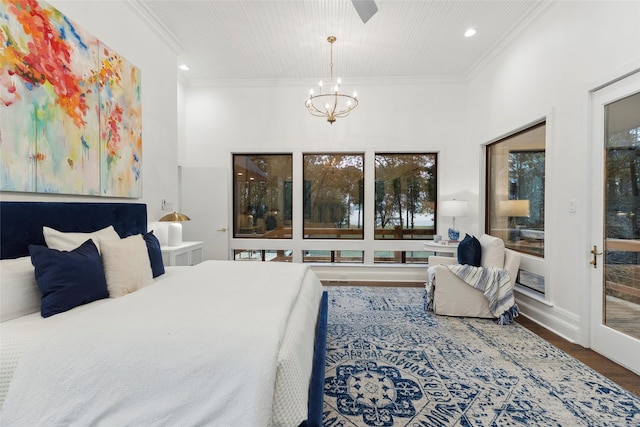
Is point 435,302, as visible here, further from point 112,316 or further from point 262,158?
point 262,158

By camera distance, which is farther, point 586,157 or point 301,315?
point 586,157

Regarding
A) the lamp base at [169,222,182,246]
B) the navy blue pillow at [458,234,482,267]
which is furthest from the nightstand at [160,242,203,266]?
the navy blue pillow at [458,234,482,267]

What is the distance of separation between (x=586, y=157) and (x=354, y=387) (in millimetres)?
2767

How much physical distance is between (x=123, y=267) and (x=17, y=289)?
1.73 ft

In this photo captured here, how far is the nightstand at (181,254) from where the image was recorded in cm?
315

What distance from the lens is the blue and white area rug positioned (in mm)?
1673

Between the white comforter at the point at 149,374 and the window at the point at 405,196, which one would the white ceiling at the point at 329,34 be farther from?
the white comforter at the point at 149,374

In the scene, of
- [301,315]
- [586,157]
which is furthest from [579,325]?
[301,315]

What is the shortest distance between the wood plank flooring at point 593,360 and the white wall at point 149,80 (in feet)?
14.3

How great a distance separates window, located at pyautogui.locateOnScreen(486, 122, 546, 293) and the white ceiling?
137 cm

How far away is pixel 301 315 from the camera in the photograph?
1711 mm

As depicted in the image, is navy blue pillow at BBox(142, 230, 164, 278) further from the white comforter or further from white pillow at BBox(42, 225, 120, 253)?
the white comforter

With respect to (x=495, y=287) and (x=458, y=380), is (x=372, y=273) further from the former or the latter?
(x=458, y=380)

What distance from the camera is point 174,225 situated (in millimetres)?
3385
